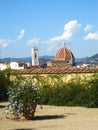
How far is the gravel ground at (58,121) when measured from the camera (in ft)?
41.8

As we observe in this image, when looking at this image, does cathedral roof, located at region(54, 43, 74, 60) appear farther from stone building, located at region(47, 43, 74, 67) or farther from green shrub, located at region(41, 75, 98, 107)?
green shrub, located at region(41, 75, 98, 107)

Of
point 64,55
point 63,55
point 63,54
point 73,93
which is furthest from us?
point 63,54

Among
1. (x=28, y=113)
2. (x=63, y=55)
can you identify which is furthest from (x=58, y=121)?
(x=63, y=55)

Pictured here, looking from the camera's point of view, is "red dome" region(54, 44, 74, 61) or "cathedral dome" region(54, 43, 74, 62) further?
"cathedral dome" region(54, 43, 74, 62)

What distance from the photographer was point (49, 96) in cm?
2023

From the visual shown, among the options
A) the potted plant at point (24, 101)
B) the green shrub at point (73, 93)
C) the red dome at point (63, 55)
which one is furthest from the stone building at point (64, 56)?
the potted plant at point (24, 101)

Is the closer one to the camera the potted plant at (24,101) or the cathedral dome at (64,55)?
the potted plant at (24,101)

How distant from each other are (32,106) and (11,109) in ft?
2.60

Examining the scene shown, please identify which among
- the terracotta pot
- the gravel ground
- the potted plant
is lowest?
the gravel ground

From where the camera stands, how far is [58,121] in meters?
14.0

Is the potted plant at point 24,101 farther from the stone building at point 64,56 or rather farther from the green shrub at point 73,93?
the stone building at point 64,56

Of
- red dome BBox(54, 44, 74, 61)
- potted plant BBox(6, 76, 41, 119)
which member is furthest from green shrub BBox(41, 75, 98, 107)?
red dome BBox(54, 44, 74, 61)

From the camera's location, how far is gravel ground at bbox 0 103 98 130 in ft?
41.8

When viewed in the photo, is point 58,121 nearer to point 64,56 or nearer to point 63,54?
point 64,56
